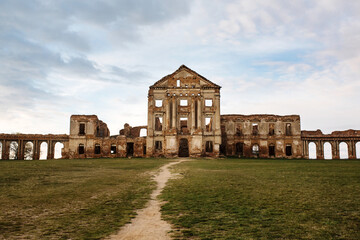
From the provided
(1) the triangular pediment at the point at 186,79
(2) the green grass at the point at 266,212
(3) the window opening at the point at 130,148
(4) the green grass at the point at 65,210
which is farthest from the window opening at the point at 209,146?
(2) the green grass at the point at 266,212

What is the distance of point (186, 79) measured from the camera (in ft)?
138

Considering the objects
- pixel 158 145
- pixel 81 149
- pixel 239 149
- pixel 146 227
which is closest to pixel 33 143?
pixel 81 149

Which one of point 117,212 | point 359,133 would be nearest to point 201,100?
point 359,133

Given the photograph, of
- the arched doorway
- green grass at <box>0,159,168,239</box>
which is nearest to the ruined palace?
the arched doorway

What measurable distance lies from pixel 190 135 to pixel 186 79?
27.3ft

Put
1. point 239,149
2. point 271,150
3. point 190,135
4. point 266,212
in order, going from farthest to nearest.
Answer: point 271,150
point 239,149
point 190,135
point 266,212

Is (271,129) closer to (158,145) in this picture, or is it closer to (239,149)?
(239,149)

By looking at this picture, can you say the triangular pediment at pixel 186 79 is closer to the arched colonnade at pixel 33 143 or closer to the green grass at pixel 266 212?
the arched colonnade at pixel 33 143

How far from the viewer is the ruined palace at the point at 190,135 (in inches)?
1625

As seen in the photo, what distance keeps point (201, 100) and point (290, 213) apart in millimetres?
35199

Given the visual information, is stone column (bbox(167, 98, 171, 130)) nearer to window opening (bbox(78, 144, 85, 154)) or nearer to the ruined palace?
the ruined palace

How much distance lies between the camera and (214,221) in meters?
6.55

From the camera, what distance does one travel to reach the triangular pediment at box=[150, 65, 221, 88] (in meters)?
42.1

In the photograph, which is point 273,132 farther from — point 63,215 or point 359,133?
point 63,215
